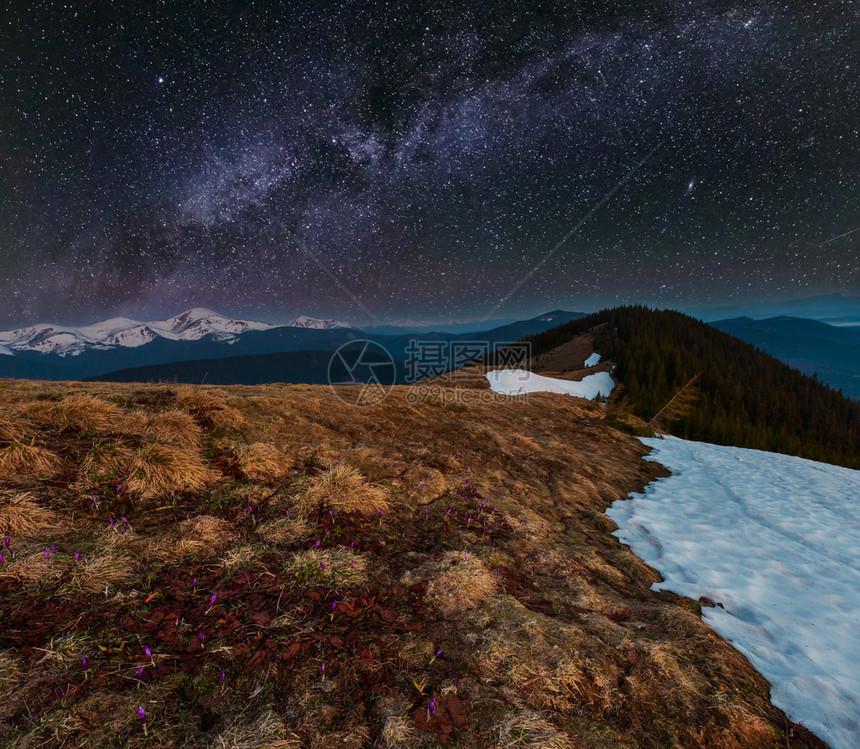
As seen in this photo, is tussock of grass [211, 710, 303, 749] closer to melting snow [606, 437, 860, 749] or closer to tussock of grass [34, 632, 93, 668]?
tussock of grass [34, 632, 93, 668]

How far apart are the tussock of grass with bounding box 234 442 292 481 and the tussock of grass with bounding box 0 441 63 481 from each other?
240cm

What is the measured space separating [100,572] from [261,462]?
2.72 metres

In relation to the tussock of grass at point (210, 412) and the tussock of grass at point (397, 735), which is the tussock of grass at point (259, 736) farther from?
the tussock of grass at point (210, 412)

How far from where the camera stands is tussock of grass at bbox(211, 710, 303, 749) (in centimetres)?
225

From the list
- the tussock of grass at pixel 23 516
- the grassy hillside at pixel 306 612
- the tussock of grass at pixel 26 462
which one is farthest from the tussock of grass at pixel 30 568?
the tussock of grass at pixel 26 462

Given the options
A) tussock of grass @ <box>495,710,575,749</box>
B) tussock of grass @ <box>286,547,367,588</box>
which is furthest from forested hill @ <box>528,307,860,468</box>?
tussock of grass @ <box>495,710,575,749</box>

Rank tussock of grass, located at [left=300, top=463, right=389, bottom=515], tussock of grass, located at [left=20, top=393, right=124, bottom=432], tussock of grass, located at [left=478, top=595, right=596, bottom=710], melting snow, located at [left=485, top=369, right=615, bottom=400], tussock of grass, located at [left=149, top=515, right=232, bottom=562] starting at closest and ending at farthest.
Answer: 1. tussock of grass, located at [left=478, top=595, right=596, bottom=710]
2. tussock of grass, located at [left=149, top=515, right=232, bottom=562]
3. tussock of grass, located at [left=300, top=463, right=389, bottom=515]
4. tussock of grass, located at [left=20, top=393, right=124, bottom=432]
5. melting snow, located at [left=485, top=369, right=615, bottom=400]

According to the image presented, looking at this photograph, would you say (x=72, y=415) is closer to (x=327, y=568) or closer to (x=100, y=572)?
(x=100, y=572)

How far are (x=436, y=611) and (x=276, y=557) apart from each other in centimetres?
215

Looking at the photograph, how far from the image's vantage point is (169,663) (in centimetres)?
283

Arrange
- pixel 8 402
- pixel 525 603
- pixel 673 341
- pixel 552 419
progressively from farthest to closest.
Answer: pixel 673 341 → pixel 552 419 → pixel 8 402 → pixel 525 603

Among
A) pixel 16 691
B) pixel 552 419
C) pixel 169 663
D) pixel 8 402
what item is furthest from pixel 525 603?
pixel 552 419

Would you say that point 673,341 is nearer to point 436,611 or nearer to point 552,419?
point 552,419

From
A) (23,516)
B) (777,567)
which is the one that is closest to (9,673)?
(23,516)
